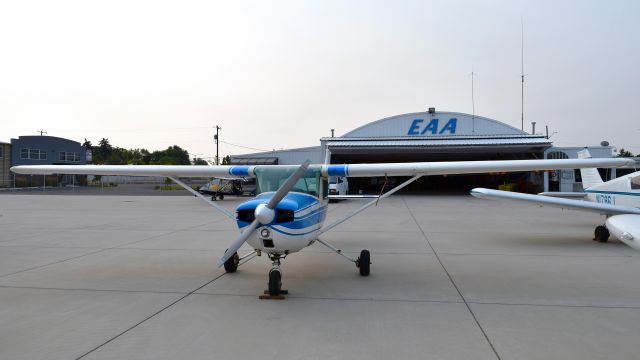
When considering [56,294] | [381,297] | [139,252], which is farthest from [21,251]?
[381,297]

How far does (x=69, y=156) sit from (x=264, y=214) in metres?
59.7

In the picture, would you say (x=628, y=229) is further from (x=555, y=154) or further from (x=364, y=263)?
(x=555, y=154)

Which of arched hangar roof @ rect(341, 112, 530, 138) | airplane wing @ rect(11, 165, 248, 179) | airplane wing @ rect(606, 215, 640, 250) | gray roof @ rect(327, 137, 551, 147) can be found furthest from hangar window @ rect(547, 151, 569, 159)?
airplane wing @ rect(606, 215, 640, 250)

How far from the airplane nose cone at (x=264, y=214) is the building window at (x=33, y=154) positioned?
54.2 meters

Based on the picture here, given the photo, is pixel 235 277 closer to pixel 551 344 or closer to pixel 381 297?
pixel 381 297

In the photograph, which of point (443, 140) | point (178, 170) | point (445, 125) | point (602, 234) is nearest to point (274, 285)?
point (178, 170)

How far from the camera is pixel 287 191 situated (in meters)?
5.10

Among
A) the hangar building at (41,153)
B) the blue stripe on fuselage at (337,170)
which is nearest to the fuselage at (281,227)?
the blue stripe on fuselage at (337,170)

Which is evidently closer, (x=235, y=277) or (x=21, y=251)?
(x=235, y=277)

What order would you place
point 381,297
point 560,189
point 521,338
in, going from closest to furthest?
point 521,338, point 381,297, point 560,189

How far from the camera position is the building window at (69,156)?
53.0 m

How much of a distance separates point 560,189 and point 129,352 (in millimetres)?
35080

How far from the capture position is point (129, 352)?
12.3 ft

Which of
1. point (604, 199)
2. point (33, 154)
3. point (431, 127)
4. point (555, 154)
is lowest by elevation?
point (604, 199)
